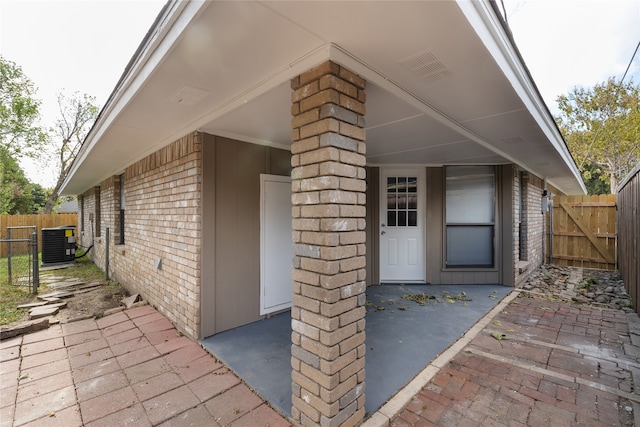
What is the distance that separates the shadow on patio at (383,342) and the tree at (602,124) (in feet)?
39.8

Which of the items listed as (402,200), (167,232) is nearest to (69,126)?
(167,232)

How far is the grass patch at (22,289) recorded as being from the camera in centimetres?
416

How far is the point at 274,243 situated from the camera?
152 inches

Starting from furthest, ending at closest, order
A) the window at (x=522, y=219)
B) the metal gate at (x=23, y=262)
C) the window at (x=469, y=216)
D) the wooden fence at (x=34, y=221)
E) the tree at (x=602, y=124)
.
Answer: the wooden fence at (x=34, y=221) → the tree at (x=602, y=124) → the window at (x=522, y=219) → the window at (x=469, y=216) → the metal gate at (x=23, y=262)

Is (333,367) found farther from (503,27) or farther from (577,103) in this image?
(577,103)

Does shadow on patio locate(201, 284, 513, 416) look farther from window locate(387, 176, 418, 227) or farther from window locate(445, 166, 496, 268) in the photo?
window locate(387, 176, 418, 227)

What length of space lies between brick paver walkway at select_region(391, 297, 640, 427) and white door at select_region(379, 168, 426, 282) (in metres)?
2.00

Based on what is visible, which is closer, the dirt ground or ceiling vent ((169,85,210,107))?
ceiling vent ((169,85,210,107))

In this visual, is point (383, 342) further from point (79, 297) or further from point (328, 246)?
point (79, 297)

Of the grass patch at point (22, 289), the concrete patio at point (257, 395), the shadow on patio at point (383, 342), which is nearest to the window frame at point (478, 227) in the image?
the shadow on patio at point (383, 342)

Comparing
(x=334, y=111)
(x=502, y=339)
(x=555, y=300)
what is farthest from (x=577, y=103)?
(x=334, y=111)

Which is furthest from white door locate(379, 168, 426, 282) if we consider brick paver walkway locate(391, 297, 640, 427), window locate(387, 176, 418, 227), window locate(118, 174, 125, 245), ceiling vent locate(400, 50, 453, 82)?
window locate(118, 174, 125, 245)

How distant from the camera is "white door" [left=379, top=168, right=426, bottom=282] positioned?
18.4 feet

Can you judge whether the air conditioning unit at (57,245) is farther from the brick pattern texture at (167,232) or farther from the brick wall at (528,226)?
the brick wall at (528,226)
